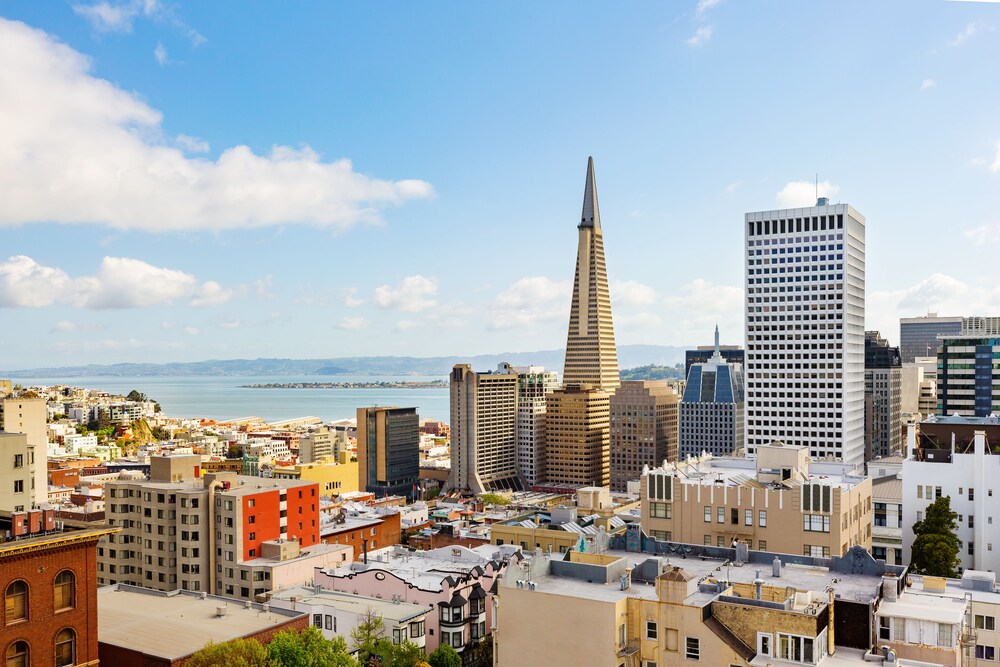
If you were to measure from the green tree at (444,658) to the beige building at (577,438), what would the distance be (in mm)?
54351

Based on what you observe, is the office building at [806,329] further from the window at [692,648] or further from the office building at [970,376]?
the window at [692,648]

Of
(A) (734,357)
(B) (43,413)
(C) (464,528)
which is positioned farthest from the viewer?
(A) (734,357)

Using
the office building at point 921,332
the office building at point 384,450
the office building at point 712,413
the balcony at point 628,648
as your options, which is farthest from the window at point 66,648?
the office building at point 921,332

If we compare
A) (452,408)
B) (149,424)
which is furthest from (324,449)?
(149,424)

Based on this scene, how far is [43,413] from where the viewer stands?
132 ft

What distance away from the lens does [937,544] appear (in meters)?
15.7

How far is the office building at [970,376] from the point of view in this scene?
133 feet

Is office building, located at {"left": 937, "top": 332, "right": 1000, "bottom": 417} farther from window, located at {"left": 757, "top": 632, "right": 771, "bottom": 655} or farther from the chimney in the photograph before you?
window, located at {"left": 757, "top": 632, "right": 771, "bottom": 655}

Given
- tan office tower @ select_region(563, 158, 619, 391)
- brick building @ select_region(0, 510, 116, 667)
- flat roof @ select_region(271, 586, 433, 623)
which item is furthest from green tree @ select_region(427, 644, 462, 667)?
tan office tower @ select_region(563, 158, 619, 391)

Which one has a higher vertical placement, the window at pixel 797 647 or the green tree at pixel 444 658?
the window at pixel 797 647

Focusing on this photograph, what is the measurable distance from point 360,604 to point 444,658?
6.67ft

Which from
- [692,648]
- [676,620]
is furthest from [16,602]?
[692,648]

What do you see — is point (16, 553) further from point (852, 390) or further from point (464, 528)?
point (852, 390)

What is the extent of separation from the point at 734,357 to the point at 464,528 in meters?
73.3
